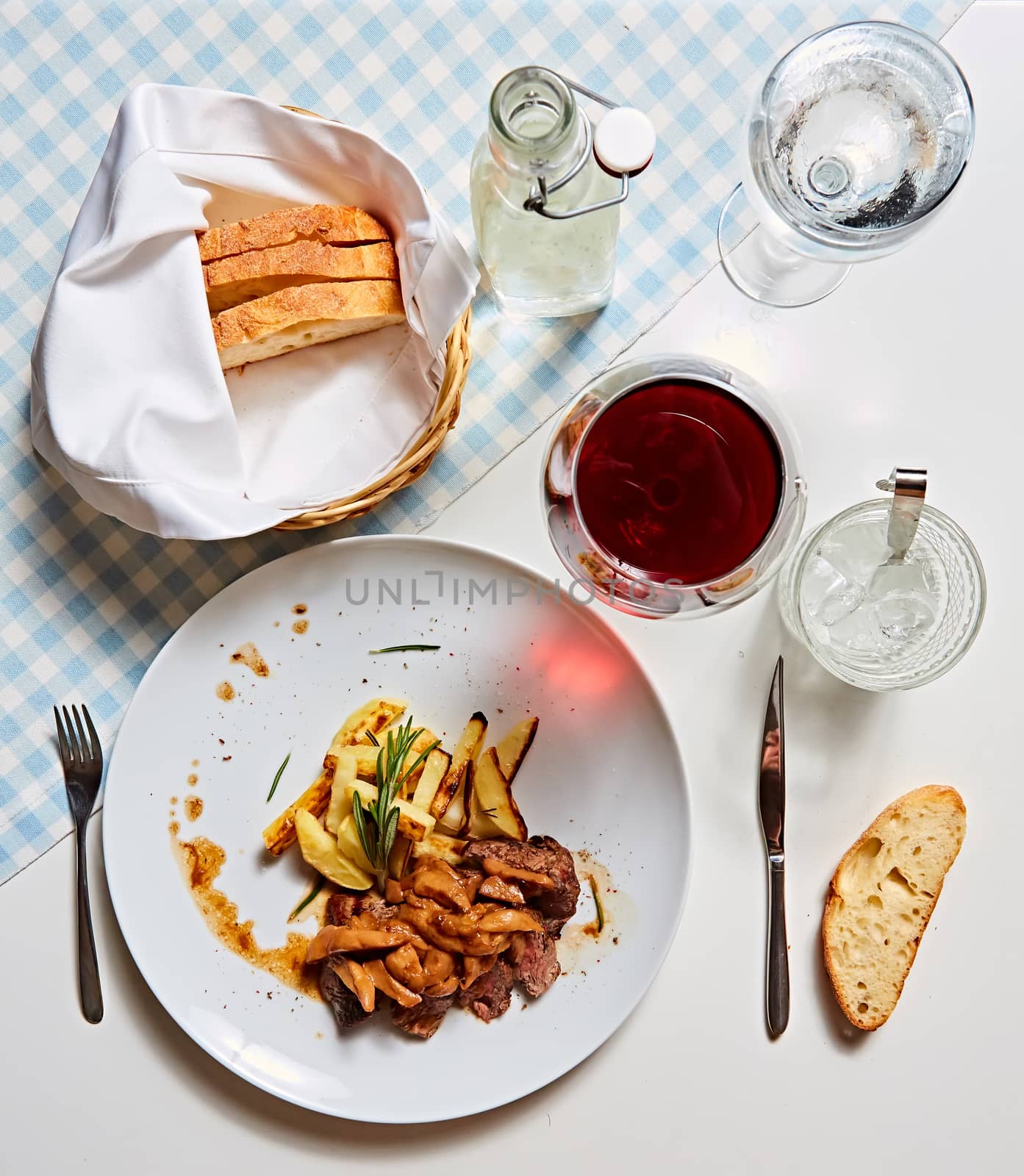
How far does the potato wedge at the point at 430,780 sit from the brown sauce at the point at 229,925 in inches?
10.4

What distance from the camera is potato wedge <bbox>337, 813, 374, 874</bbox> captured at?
1.27 meters

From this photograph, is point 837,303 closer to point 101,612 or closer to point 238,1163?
point 101,612

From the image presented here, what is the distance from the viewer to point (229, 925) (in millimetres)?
1310

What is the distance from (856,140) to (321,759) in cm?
108

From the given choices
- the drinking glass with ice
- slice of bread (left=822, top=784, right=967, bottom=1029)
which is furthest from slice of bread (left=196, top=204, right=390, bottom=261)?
slice of bread (left=822, top=784, right=967, bottom=1029)

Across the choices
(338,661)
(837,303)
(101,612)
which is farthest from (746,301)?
(101,612)

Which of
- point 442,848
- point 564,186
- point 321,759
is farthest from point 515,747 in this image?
point 564,186

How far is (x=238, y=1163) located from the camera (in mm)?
1346

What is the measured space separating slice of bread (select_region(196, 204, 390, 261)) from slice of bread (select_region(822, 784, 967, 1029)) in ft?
3.60

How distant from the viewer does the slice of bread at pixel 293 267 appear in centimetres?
114

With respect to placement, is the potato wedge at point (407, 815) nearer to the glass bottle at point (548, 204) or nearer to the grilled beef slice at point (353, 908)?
the grilled beef slice at point (353, 908)

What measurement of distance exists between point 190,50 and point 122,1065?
1452 mm

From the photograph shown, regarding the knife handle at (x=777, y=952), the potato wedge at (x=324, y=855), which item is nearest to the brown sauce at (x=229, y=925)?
the potato wedge at (x=324, y=855)

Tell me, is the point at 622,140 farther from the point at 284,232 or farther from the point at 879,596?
the point at 879,596
